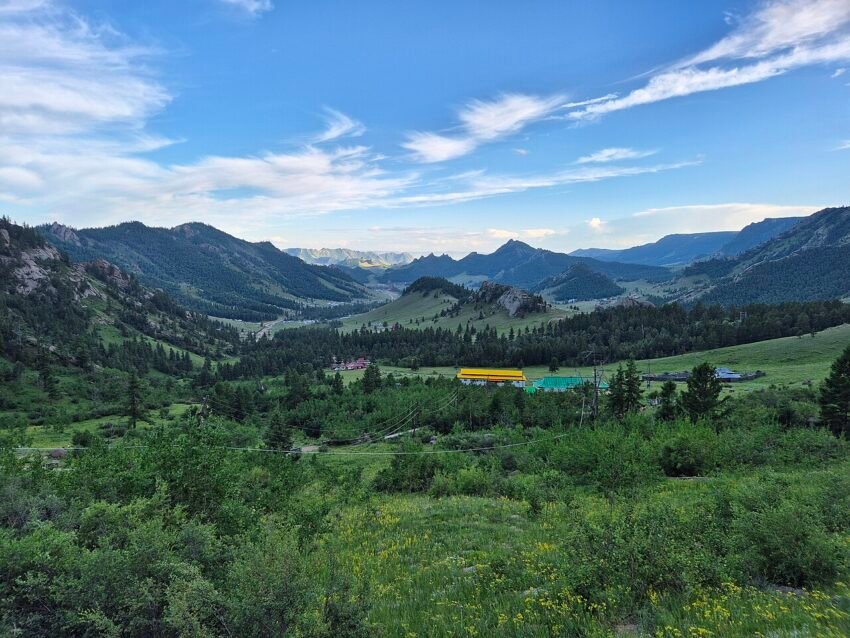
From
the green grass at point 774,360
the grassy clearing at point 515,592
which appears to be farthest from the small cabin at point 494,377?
the grassy clearing at point 515,592

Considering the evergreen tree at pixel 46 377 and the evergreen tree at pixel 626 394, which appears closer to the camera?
the evergreen tree at pixel 626 394

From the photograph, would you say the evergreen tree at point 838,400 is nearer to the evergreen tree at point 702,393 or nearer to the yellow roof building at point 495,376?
the evergreen tree at point 702,393

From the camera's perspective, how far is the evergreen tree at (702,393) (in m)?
59.8

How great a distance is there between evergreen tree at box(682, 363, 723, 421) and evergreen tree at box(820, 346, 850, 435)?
11270 mm

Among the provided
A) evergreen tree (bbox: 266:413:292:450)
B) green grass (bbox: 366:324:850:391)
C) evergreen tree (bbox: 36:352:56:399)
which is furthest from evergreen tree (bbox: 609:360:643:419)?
evergreen tree (bbox: 36:352:56:399)

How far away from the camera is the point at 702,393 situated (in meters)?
61.0

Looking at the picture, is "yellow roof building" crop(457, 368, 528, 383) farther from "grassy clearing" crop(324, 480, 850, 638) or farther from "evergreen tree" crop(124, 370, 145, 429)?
"grassy clearing" crop(324, 480, 850, 638)

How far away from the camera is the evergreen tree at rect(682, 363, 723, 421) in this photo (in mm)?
59812

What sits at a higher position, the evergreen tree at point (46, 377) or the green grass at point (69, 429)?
the evergreen tree at point (46, 377)

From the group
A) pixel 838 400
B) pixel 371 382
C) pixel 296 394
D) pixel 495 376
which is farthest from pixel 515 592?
pixel 495 376

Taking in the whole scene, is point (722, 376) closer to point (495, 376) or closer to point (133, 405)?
point (495, 376)

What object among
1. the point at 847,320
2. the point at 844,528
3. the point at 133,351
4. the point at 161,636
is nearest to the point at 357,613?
the point at 161,636

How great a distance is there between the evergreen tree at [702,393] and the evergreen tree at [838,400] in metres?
11.3

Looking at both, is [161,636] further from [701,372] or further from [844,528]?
[701,372]
